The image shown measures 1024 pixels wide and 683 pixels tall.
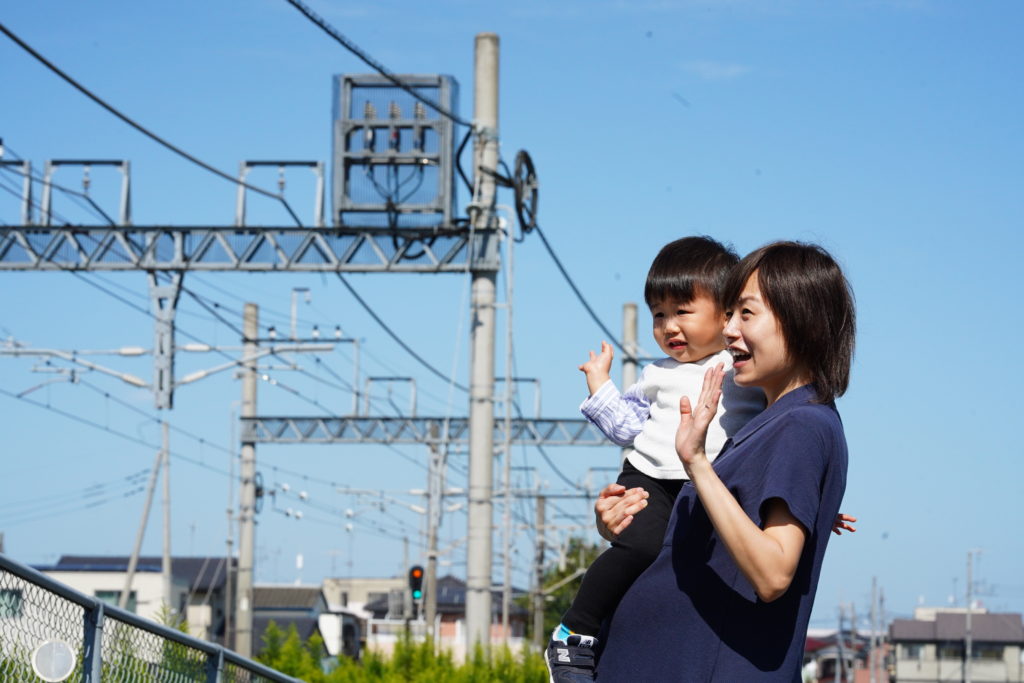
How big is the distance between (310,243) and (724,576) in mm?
16599

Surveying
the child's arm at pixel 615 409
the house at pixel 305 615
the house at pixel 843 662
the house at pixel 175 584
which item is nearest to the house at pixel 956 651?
the house at pixel 843 662

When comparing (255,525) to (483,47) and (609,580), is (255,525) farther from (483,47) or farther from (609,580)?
(609,580)

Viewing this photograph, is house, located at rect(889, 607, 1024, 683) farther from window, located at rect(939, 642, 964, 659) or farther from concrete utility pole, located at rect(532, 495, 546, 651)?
concrete utility pole, located at rect(532, 495, 546, 651)

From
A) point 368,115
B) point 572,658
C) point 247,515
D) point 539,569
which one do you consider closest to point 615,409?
point 572,658

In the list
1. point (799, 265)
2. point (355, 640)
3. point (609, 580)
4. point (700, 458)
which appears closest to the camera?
point (700, 458)

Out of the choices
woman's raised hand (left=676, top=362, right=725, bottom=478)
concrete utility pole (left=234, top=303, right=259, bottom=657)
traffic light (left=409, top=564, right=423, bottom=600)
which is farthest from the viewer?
concrete utility pole (left=234, top=303, right=259, bottom=657)

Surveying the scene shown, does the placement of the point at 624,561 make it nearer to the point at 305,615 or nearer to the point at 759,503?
the point at 759,503

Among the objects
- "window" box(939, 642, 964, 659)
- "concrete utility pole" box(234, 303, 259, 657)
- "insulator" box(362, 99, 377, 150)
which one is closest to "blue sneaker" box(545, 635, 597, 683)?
"insulator" box(362, 99, 377, 150)

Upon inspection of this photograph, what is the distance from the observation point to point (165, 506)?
139 ft

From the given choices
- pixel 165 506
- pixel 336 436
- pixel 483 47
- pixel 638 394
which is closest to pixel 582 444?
pixel 336 436

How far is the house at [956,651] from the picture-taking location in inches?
3142

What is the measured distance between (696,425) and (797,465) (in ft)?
0.66

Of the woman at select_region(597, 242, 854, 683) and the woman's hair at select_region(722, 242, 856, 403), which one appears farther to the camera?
the woman's hair at select_region(722, 242, 856, 403)

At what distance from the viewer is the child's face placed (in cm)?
372
